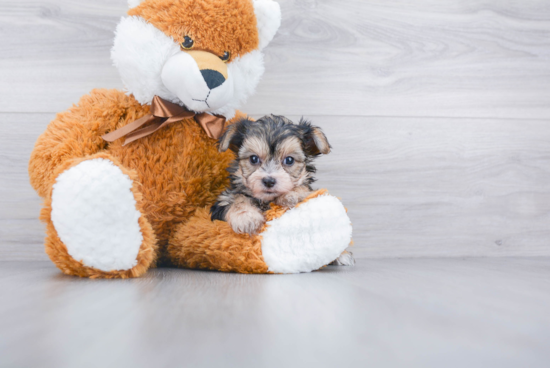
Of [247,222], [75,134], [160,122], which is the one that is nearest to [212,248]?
[247,222]

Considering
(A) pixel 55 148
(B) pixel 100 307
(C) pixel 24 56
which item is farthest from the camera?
(C) pixel 24 56

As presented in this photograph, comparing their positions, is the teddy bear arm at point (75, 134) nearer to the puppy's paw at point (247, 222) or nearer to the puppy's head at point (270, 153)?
the puppy's head at point (270, 153)

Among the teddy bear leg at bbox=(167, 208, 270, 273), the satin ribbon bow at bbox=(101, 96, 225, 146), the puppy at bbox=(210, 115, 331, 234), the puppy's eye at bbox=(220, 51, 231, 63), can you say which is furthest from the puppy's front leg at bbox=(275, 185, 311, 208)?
the puppy's eye at bbox=(220, 51, 231, 63)

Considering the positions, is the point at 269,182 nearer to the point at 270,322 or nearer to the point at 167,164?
the point at 167,164

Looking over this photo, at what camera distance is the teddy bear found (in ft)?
3.17

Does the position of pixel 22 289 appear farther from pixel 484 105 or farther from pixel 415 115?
pixel 484 105

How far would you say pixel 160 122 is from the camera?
1.20m

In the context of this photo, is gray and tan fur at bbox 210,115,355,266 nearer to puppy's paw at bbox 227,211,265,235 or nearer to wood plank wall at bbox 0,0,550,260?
puppy's paw at bbox 227,211,265,235

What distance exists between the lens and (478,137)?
171 centimetres

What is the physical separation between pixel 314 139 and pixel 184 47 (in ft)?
1.53

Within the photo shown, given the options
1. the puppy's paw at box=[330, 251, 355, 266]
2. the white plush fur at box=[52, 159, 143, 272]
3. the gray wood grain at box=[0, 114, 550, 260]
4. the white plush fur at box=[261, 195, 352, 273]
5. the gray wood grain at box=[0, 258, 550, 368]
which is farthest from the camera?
the gray wood grain at box=[0, 114, 550, 260]

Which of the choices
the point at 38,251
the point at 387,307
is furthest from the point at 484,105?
the point at 38,251

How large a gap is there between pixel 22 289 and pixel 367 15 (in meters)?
1.55

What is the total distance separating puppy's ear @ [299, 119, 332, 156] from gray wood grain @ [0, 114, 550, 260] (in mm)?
399
